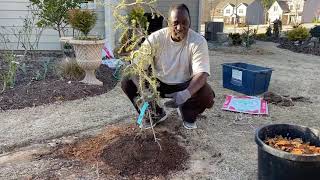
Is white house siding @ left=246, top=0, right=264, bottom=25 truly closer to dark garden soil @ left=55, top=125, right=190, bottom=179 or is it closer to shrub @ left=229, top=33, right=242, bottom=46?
shrub @ left=229, top=33, right=242, bottom=46

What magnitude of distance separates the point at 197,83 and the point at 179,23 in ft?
1.71

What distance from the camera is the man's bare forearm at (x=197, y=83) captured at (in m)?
2.91

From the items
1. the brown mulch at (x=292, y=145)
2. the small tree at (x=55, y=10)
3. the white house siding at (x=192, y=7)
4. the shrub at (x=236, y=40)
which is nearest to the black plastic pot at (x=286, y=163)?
the brown mulch at (x=292, y=145)

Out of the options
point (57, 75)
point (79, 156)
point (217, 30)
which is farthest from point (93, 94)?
point (217, 30)

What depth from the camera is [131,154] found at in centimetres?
269

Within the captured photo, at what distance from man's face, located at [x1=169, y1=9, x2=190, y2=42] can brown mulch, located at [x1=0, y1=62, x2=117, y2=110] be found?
1.79m

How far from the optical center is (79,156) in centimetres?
278

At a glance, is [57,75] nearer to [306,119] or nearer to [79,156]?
[79,156]

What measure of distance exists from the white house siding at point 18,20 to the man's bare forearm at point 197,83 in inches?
171

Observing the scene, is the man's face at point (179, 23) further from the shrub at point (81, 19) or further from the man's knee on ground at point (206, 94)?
the shrub at point (81, 19)

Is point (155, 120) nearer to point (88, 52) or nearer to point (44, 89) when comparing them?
point (88, 52)

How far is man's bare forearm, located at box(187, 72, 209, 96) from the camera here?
2.91 metres

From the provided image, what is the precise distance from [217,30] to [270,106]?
290 inches

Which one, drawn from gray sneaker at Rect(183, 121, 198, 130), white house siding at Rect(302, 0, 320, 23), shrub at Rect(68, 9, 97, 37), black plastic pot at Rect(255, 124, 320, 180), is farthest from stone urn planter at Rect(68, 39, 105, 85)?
white house siding at Rect(302, 0, 320, 23)
